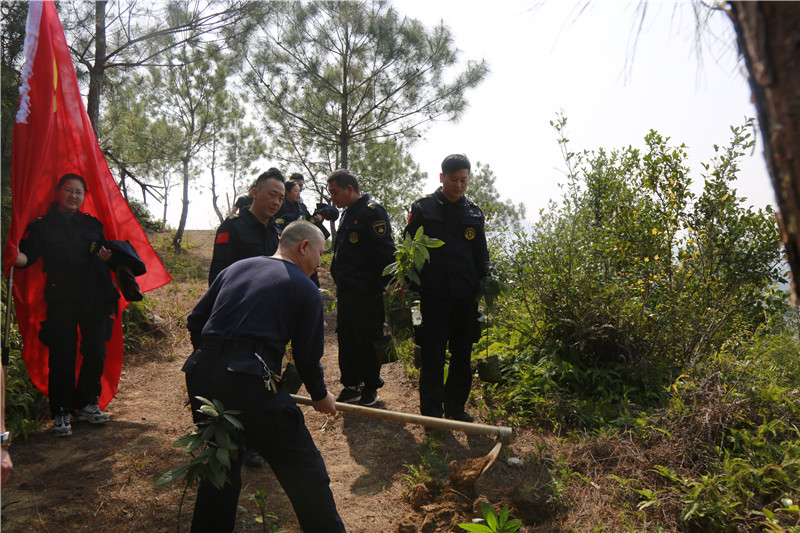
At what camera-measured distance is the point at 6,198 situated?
5.45 meters

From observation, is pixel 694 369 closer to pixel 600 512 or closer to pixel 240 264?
pixel 600 512

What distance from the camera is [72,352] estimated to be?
4.38 meters

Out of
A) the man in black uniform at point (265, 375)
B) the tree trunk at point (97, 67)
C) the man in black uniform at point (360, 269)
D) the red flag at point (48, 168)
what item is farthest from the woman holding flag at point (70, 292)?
the tree trunk at point (97, 67)

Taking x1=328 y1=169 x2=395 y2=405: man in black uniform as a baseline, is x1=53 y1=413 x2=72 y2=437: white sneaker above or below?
below

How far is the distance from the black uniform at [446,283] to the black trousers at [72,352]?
262cm

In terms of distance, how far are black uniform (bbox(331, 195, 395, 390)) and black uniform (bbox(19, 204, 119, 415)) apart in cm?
191

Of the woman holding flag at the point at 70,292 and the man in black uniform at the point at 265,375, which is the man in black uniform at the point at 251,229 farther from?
the man in black uniform at the point at 265,375

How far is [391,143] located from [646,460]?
11173 mm

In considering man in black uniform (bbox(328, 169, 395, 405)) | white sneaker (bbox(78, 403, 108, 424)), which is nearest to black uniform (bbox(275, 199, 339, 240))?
man in black uniform (bbox(328, 169, 395, 405))

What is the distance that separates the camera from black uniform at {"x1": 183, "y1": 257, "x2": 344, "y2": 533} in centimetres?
249

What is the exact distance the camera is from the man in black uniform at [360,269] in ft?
15.5

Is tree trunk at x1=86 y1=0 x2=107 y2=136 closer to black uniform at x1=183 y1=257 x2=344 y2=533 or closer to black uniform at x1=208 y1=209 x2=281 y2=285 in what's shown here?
black uniform at x1=208 y1=209 x2=281 y2=285

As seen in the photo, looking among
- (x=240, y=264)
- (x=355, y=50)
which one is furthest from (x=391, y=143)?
(x=240, y=264)

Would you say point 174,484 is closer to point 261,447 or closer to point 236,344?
point 261,447
